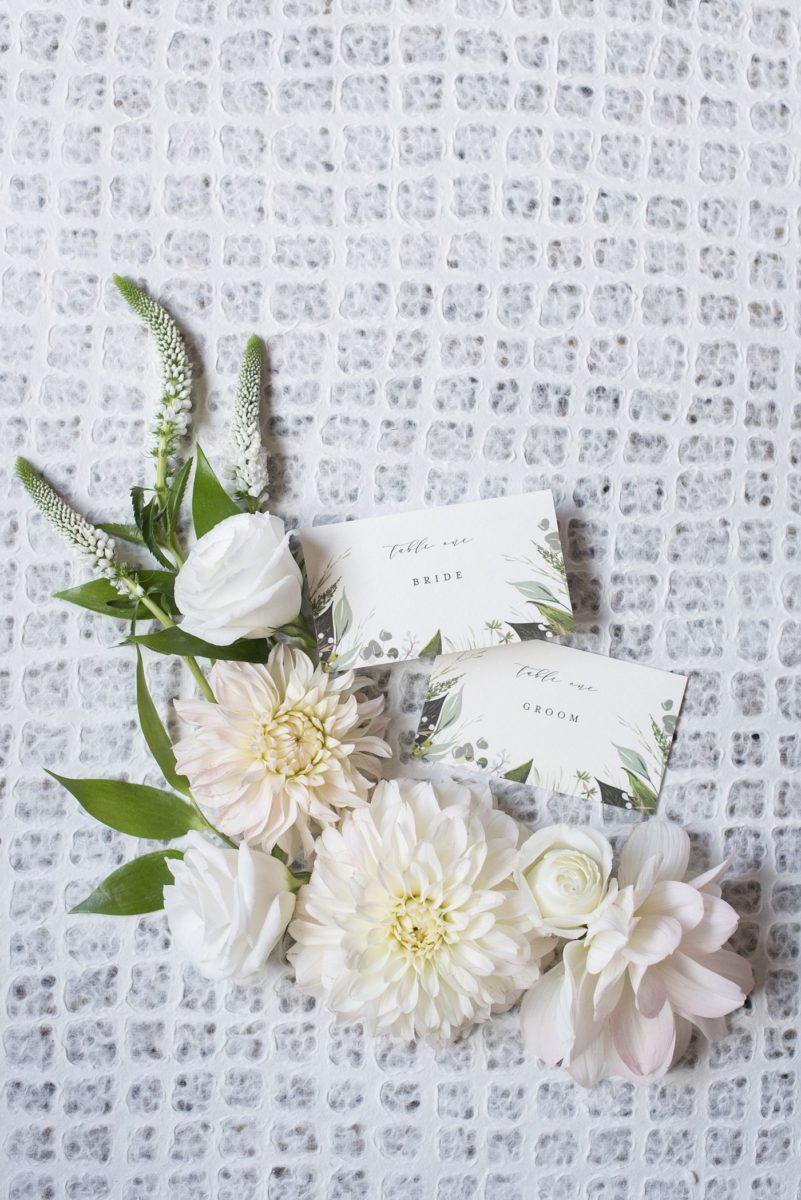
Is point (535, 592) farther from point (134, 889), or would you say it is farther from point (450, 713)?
point (134, 889)

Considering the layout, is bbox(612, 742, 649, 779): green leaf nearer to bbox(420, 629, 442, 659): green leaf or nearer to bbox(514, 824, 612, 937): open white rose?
bbox(514, 824, 612, 937): open white rose

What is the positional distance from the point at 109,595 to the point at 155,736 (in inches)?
5.4

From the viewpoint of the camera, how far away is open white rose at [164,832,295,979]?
31.2 inches

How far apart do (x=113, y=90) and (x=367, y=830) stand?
28.7 inches

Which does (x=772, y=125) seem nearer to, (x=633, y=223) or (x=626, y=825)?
(x=633, y=223)

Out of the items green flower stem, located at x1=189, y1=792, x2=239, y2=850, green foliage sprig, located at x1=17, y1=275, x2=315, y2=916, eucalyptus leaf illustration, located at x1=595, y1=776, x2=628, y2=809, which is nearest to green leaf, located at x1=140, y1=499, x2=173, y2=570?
green foliage sprig, located at x1=17, y1=275, x2=315, y2=916

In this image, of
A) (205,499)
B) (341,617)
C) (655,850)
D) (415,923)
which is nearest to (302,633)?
(341,617)

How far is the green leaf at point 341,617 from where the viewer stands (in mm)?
850

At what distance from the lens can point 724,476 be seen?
2.95ft

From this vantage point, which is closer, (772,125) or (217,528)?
(217,528)

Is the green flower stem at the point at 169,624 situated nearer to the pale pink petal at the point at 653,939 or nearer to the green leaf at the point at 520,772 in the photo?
the green leaf at the point at 520,772

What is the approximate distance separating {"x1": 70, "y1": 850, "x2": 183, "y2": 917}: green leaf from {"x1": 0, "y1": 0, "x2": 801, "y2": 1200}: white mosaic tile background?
3 centimetres

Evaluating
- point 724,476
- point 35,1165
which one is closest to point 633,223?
point 724,476

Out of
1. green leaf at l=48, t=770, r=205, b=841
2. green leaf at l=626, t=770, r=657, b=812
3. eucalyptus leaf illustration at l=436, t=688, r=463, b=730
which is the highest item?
eucalyptus leaf illustration at l=436, t=688, r=463, b=730
